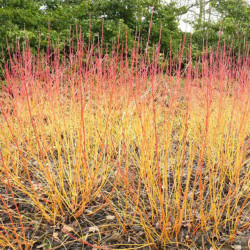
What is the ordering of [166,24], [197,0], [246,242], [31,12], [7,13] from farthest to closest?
[197,0] < [166,24] < [31,12] < [7,13] < [246,242]

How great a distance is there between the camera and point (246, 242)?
4.58 feet

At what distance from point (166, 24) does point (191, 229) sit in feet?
25.2

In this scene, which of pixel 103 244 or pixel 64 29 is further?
pixel 64 29

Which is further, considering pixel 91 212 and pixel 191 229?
pixel 91 212

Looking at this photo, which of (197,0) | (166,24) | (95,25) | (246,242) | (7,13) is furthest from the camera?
(197,0)

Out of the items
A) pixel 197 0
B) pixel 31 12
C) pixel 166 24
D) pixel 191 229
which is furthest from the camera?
pixel 197 0

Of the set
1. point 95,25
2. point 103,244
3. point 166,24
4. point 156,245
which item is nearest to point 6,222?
point 103,244

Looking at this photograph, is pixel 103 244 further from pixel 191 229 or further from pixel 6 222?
pixel 6 222

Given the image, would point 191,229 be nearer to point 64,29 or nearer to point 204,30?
point 64,29

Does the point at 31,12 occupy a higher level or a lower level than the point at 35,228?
higher

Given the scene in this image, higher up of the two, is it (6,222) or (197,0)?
(197,0)

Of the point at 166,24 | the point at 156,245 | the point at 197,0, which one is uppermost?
the point at 197,0

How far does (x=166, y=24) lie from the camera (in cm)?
815

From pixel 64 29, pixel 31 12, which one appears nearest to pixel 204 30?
pixel 64 29
